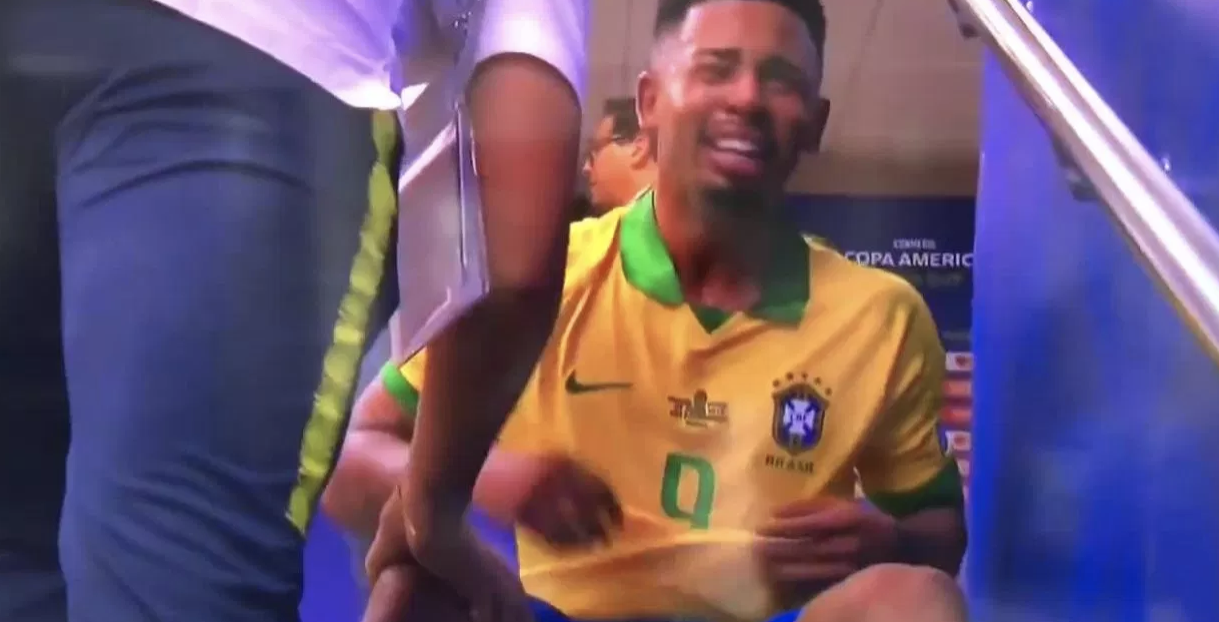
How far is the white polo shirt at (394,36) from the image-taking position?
31.3 inches

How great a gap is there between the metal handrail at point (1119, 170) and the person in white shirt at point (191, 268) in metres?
0.38

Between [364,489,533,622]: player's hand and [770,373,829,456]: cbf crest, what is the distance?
24 centimetres

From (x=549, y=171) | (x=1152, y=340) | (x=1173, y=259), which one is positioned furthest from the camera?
(x=549, y=171)

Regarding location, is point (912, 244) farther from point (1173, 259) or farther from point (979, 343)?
point (1173, 259)

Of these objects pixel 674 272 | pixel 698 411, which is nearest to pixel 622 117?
pixel 674 272

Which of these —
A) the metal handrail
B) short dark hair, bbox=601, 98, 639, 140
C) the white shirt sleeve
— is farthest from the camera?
short dark hair, bbox=601, 98, 639, 140

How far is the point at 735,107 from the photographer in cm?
119

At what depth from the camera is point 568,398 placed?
3.78ft

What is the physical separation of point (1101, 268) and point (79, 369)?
0.73 metres

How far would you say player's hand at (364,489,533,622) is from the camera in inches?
44.3

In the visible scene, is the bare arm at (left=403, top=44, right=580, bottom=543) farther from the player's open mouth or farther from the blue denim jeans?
the blue denim jeans

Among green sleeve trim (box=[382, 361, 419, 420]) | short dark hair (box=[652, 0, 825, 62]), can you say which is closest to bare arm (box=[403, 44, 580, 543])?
green sleeve trim (box=[382, 361, 419, 420])

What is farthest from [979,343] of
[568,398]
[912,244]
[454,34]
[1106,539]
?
[454,34]

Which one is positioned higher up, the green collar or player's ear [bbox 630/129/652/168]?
player's ear [bbox 630/129/652/168]
